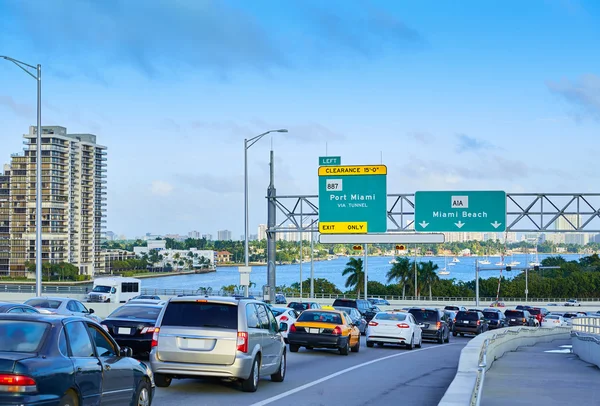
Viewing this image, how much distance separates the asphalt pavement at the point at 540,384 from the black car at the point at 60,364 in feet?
21.2

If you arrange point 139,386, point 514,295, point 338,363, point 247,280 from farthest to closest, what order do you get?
point 514,295
point 247,280
point 338,363
point 139,386

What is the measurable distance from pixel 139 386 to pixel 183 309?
3.86 m

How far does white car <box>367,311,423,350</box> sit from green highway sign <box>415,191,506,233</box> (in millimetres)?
13659

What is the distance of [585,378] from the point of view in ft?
65.1

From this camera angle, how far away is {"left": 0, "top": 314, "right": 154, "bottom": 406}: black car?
8242 mm

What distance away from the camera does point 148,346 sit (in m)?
20.1

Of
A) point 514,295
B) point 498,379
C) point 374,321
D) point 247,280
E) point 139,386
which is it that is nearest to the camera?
point 139,386

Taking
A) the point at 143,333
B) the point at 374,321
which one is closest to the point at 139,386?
the point at 143,333

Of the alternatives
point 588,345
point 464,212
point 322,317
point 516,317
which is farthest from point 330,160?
point 516,317

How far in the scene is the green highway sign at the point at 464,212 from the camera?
44.2m

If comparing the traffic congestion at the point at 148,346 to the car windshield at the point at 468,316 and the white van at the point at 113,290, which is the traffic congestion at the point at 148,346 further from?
the white van at the point at 113,290

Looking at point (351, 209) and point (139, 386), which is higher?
point (351, 209)

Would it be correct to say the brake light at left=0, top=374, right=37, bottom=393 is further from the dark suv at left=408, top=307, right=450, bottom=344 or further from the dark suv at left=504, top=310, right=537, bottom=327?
the dark suv at left=504, top=310, right=537, bottom=327

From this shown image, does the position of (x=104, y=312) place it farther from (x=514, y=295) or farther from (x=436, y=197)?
(x=514, y=295)
